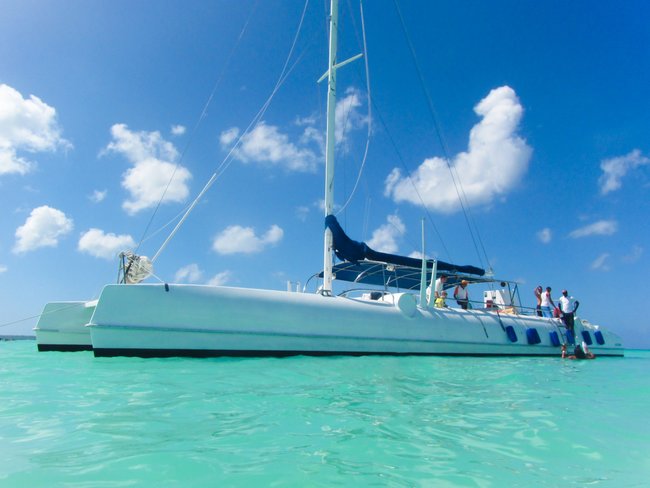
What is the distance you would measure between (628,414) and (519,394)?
3.79 feet

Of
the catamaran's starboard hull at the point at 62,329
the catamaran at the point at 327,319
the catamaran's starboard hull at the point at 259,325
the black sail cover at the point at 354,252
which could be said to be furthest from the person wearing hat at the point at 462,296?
the catamaran's starboard hull at the point at 62,329

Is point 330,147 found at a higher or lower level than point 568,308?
higher

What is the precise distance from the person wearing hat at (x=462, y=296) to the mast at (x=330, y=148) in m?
4.53

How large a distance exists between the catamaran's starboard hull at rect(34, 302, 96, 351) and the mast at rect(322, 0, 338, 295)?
20.6ft

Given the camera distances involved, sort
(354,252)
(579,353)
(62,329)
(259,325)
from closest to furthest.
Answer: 1. (259,325)
2. (62,329)
3. (354,252)
4. (579,353)

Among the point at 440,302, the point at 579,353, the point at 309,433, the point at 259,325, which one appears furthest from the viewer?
the point at 579,353

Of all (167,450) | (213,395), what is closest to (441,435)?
(167,450)

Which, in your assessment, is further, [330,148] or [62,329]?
[330,148]

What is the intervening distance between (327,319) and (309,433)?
6562mm

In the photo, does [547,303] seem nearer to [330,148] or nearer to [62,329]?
[330,148]

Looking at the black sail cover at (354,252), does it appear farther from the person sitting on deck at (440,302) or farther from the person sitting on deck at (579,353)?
the person sitting on deck at (579,353)

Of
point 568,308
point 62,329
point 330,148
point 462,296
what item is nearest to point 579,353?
point 568,308

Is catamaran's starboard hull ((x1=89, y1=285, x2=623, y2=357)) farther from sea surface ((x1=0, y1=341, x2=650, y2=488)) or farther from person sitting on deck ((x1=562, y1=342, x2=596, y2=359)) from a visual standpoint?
person sitting on deck ((x1=562, y1=342, x2=596, y2=359))

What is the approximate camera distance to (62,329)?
10523 mm
